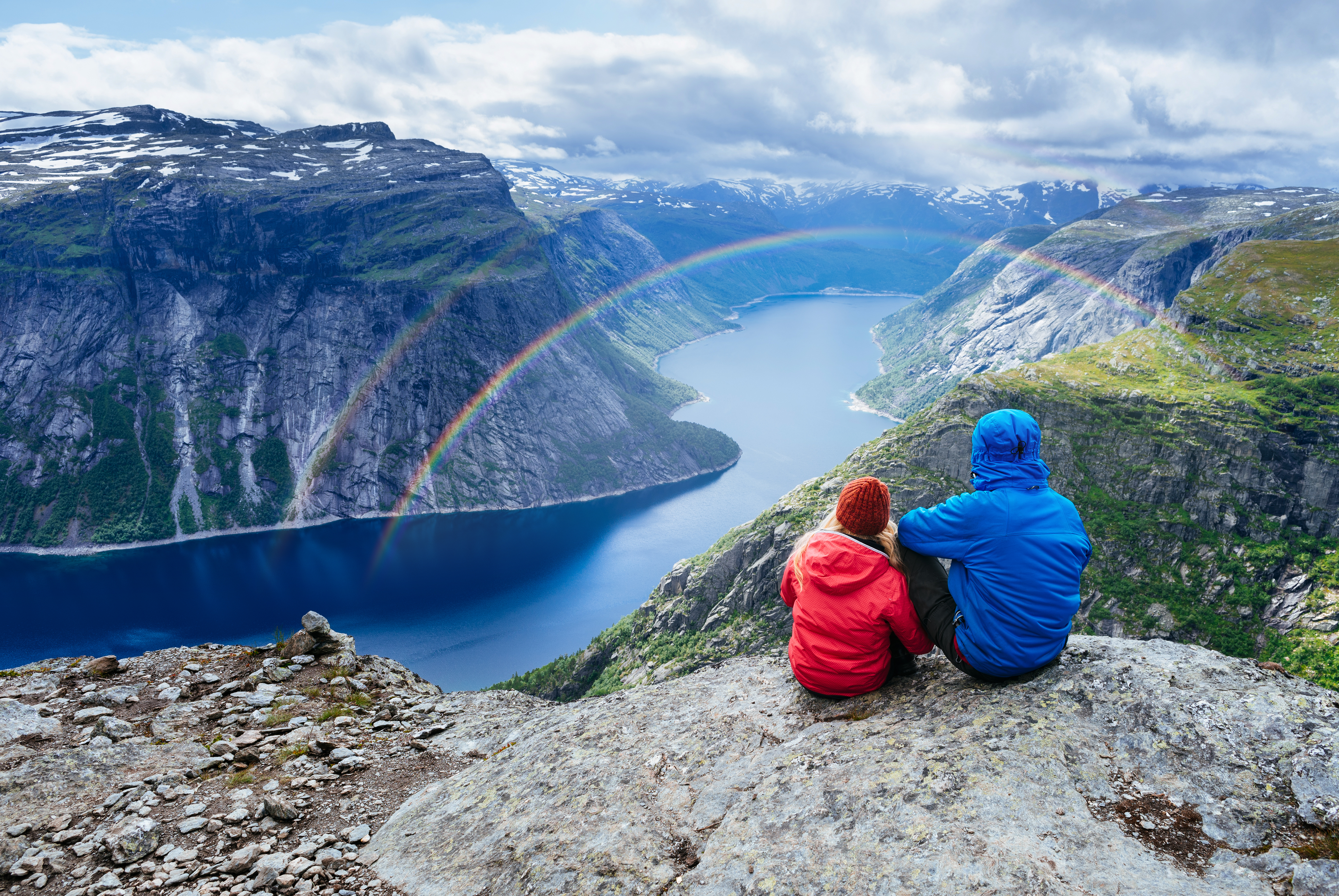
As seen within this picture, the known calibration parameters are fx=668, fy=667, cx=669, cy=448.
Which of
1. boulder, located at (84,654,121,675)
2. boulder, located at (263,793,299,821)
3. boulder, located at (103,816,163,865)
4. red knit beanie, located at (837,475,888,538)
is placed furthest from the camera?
boulder, located at (84,654,121,675)

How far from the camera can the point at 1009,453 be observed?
771 centimetres

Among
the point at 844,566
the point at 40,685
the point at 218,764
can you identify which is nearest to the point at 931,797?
the point at 844,566

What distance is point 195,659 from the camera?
45.1 feet

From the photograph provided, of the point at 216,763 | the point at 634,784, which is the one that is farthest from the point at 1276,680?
the point at 216,763

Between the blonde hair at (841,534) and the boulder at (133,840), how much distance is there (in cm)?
862

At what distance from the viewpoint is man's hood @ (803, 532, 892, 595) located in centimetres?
807

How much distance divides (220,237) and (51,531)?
286 feet

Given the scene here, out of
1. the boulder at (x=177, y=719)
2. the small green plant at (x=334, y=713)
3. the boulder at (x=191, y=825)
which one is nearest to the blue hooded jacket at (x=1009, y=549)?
the boulder at (x=191, y=825)

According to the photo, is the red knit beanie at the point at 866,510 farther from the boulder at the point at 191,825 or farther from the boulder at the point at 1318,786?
the boulder at the point at 191,825

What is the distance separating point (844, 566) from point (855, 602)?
0.46m

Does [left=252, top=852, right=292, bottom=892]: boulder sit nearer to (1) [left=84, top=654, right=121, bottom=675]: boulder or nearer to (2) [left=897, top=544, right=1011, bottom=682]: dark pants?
(1) [left=84, top=654, right=121, bottom=675]: boulder

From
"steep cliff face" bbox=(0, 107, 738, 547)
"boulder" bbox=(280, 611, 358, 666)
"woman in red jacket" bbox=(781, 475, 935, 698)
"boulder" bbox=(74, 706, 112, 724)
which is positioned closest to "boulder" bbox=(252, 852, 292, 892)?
"boulder" bbox=(74, 706, 112, 724)

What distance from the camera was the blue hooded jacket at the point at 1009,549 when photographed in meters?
7.51

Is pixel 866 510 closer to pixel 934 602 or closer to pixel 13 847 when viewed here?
pixel 934 602
